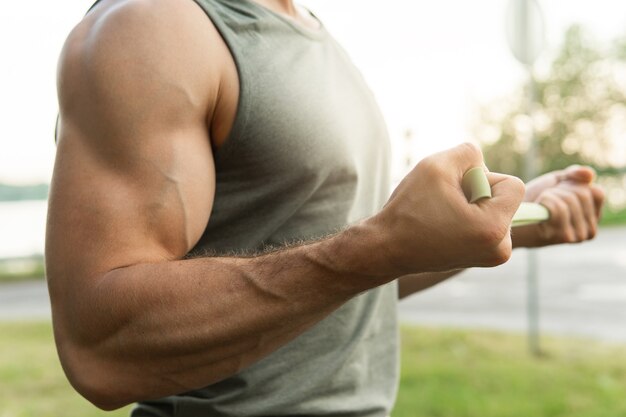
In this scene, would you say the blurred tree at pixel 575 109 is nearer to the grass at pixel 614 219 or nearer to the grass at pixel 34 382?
the grass at pixel 614 219

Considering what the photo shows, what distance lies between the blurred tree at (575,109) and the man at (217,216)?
2556 cm

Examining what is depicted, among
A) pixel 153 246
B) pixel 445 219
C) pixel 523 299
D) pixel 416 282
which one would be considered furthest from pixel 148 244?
pixel 523 299

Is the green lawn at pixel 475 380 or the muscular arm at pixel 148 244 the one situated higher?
the muscular arm at pixel 148 244

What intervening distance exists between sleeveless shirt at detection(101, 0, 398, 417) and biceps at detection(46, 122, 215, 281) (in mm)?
114

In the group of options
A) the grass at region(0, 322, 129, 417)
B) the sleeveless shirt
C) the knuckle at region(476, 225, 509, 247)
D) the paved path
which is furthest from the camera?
the paved path

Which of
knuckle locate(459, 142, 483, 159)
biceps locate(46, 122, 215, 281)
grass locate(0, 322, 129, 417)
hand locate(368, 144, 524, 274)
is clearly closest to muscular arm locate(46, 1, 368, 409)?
biceps locate(46, 122, 215, 281)

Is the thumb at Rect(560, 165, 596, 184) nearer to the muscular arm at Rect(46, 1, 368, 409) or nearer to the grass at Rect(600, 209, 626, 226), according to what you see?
the muscular arm at Rect(46, 1, 368, 409)

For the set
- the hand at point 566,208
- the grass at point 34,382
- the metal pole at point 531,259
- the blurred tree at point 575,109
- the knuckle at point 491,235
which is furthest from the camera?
the blurred tree at point 575,109

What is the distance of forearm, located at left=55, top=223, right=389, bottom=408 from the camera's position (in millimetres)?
1190

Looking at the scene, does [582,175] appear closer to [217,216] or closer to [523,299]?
[217,216]

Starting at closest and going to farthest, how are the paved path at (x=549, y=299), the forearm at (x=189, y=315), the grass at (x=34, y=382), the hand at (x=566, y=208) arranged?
the forearm at (x=189, y=315), the hand at (x=566, y=208), the grass at (x=34, y=382), the paved path at (x=549, y=299)

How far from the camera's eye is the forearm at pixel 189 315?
1190 millimetres

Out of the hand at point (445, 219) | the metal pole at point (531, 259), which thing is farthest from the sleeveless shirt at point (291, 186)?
the metal pole at point (531, 259)

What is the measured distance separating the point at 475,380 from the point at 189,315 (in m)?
4.62
